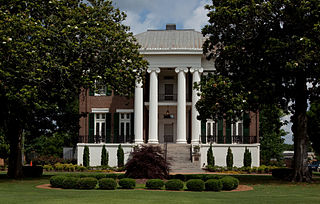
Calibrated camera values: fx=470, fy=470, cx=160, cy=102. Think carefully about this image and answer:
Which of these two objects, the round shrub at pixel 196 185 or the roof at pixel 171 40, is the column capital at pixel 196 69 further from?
the round shrub at pixel 196 185

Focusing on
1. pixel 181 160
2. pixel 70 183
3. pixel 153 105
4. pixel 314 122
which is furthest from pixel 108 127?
pixel 70 183

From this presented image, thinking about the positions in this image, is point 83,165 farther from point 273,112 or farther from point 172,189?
point 172,189

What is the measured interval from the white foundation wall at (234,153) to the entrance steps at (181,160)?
5.58 ft

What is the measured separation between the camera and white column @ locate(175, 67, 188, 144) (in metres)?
42.0

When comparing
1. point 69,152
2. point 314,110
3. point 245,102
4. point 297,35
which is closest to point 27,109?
point 245,102

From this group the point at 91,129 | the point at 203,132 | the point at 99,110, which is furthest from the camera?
the point at 99,110

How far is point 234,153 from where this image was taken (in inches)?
1644

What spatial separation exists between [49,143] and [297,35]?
147 feet

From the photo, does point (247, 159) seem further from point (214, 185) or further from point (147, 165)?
point (214, 185)

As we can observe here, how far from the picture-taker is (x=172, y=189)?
789 inches

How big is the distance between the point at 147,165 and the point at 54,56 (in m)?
7.31

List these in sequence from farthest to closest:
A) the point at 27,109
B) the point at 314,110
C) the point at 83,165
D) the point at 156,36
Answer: the point at 156,36, the point at 83,165, the point at 314,110, the point at 27,109

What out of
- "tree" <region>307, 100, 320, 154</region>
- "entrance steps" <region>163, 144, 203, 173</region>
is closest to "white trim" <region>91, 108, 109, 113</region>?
"entrance steps" <region>163, 144, 203, 173</region>

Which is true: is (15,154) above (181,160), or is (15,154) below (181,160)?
above
